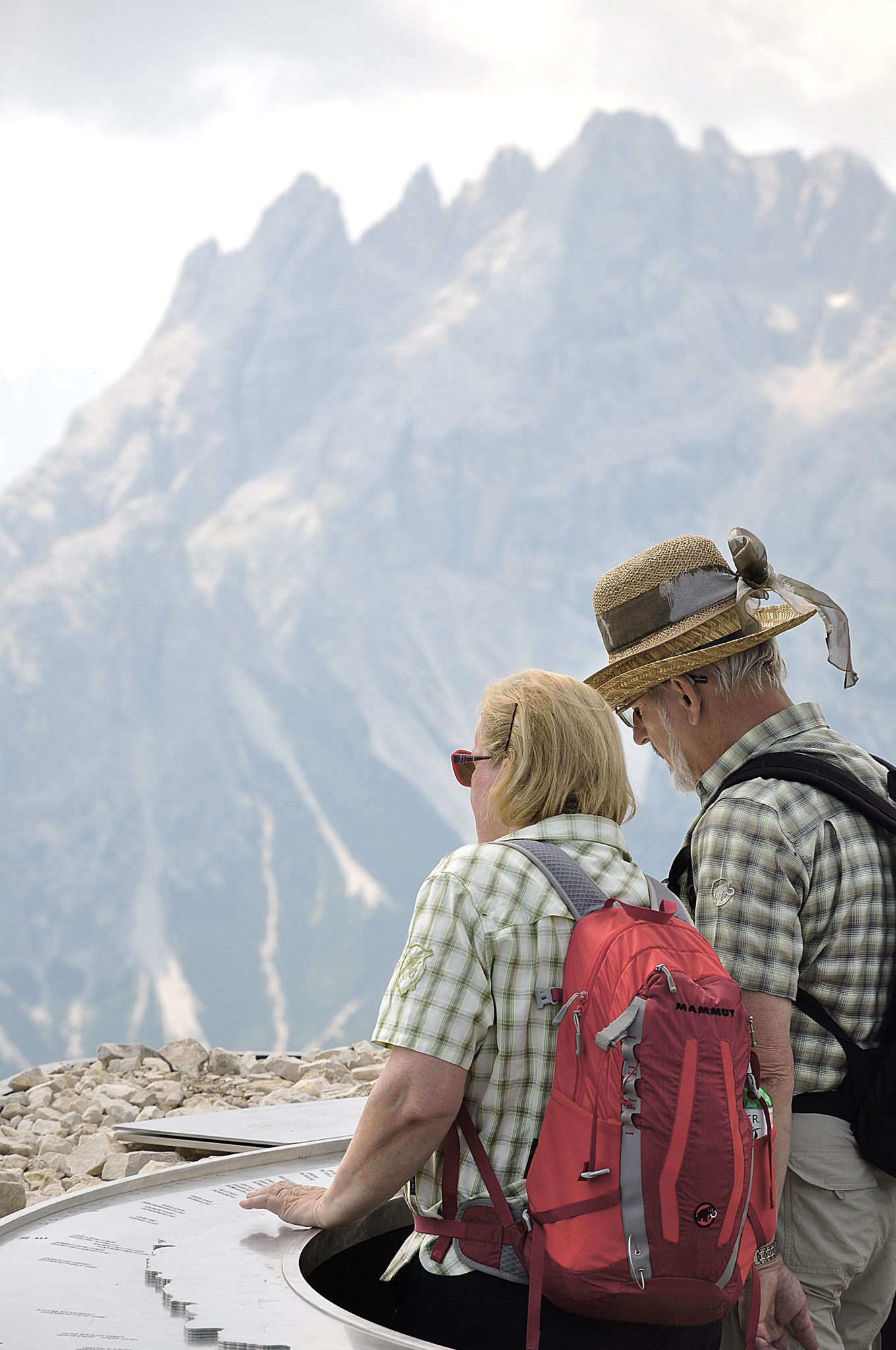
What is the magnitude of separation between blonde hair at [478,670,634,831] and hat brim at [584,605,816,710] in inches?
9.8

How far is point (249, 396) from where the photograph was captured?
5856 cm

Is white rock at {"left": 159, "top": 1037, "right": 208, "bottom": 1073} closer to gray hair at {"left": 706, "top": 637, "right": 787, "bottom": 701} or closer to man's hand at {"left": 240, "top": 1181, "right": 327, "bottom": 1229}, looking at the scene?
man's hand at {"left": 240, "top": 1181, "right": 327, "bottom": 1229}

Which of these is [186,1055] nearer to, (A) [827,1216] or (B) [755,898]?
(A) [827,1216]

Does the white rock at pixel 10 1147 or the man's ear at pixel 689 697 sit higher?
the man's ear at pixel 689 697

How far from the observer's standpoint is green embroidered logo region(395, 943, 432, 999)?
63.3 inches

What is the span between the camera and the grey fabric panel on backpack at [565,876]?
5.32 feet

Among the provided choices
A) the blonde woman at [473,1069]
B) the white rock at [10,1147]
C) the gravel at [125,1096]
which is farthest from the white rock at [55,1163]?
the blonde woman at [473,1069]

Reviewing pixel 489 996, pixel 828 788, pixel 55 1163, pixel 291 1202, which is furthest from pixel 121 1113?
pixel 828 788

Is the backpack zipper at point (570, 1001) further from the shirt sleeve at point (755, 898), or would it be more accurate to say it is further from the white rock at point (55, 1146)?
the white rock at point (55, 1146)

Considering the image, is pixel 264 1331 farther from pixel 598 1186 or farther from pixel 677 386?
pixel 677 386

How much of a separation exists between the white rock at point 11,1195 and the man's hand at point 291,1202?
4.13 ft

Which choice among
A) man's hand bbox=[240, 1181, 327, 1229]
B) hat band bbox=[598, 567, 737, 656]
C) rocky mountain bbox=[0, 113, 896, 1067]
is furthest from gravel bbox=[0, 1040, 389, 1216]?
rocky mountain bbox=[0, 113, 896, 1067]

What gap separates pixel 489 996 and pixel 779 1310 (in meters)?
0.75

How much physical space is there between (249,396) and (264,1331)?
2341 inches
